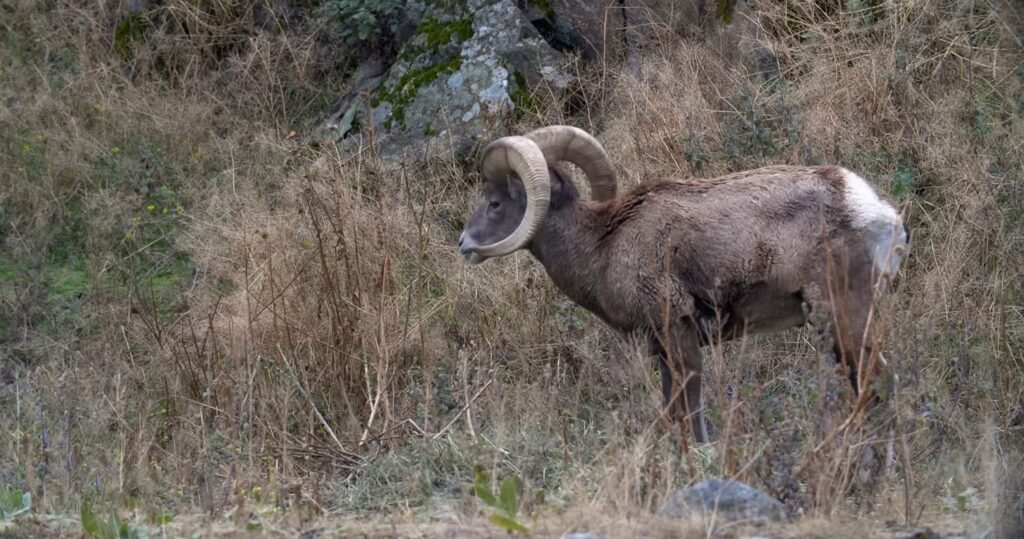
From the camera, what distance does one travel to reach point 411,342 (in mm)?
8984

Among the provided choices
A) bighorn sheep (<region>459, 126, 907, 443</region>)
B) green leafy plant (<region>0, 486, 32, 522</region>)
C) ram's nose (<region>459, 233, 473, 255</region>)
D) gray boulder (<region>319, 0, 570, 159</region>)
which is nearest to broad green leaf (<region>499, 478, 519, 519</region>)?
bighorn sheep (<region>459, 126, 907, 443</region>)

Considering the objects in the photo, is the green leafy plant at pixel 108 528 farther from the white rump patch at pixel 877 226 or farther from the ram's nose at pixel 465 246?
the white rump patch at pixel 877 226

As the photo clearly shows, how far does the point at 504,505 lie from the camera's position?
5.21 m

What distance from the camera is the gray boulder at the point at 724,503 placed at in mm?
5160

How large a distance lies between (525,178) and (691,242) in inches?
38.9

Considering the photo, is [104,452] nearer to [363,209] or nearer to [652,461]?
[363,209]

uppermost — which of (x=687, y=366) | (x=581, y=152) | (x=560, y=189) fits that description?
(x=581, y=152)

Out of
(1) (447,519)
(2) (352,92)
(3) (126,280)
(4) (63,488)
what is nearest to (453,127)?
(2) (352,92)

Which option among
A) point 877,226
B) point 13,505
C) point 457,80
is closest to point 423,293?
point 457,80

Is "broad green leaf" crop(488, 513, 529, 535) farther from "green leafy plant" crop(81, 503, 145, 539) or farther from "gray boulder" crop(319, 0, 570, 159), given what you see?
"gray boulder" crop(319, 0, 570, 159)

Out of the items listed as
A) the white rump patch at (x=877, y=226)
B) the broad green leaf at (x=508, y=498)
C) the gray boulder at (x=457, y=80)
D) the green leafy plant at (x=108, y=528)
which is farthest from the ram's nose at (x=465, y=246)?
the gray boulder at (x=457, y=80)

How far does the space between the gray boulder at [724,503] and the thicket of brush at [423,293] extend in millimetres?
135

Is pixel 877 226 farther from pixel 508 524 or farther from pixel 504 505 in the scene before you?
pixel 508 524

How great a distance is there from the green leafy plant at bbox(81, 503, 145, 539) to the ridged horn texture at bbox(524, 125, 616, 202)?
326 cm
